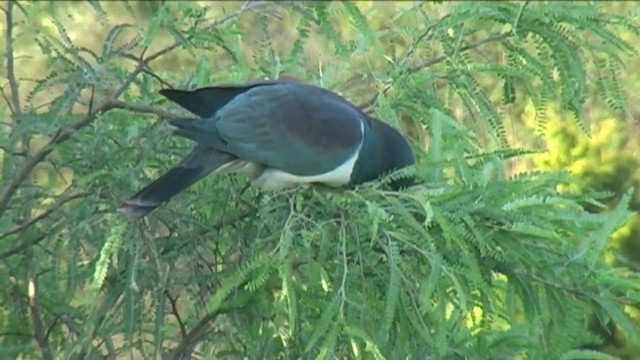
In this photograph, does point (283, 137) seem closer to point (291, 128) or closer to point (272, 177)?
point (291, 128)

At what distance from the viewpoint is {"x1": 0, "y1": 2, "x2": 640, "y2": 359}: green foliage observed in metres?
2.29

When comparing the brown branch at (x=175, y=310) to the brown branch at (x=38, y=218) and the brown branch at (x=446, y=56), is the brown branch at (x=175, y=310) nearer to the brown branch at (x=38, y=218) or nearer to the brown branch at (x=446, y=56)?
the brown branch at (x=38, y=218)

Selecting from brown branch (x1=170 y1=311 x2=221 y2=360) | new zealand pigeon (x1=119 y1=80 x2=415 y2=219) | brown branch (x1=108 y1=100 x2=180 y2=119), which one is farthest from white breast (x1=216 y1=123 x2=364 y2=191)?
brown branch (x1=170 y1=311 x2=221 y2=360)

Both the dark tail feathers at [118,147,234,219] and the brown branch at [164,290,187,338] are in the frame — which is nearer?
the dark tail feathers at [118,147,234,219]

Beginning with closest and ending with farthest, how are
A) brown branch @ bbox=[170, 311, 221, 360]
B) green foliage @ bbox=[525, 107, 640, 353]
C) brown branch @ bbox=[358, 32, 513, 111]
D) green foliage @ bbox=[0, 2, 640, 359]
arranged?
green foliage @ bbox=[0, 2, 640, 359] → brown branch @ bbox=[170, 311, 221, 360] → brown branch @ bbox=[358, 32, 513, 111] → green foliage @ bbox=[525, 107, 640, 353]

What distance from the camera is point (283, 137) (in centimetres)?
292

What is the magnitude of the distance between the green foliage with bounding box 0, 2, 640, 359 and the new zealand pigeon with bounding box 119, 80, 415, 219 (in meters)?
0.07

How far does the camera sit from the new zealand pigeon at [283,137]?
2.72 m

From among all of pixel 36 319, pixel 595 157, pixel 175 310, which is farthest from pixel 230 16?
pixel 595 157

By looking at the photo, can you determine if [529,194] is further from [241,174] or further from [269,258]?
[241,174]

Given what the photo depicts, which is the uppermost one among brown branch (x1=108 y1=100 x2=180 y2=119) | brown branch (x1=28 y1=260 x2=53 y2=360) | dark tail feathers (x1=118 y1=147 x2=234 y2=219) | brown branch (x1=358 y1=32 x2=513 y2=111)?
brown branch (x1=108 y1=100 x2=180 y2=119)

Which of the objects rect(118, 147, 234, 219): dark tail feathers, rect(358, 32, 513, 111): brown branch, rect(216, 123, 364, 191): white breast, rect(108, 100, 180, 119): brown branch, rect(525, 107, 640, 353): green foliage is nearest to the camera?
rect(118, 147, 234, 219): dark tail feathers

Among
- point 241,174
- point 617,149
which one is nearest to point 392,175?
point 241,174

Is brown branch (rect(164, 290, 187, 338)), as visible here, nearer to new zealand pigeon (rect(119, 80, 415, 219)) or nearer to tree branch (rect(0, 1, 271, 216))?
new zealand pigeon (rect(119, 80, 415, 219))
